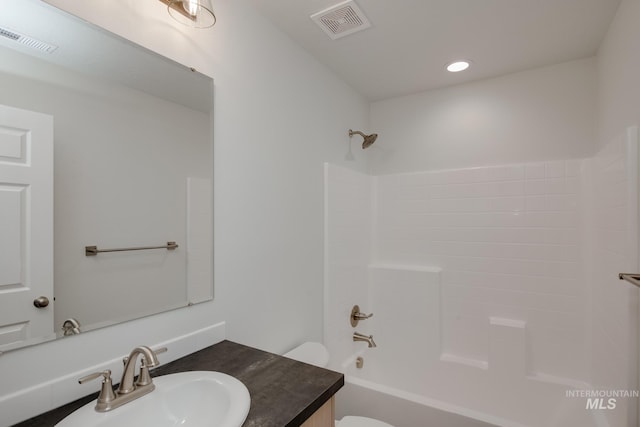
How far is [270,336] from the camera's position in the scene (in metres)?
1.67

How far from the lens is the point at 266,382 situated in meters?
1.04

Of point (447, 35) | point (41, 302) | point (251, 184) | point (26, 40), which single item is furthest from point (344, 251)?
point (26, 40)

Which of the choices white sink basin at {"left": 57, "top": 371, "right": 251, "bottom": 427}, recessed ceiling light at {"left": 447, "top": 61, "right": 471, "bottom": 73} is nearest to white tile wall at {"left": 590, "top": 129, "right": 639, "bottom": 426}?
recessed ceiling light at {"left": 447, "top": 61, "right": 471, "bottom": 73}

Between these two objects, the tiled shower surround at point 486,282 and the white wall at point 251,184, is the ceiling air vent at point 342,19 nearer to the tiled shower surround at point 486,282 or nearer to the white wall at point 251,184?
the white wall at point 251,184

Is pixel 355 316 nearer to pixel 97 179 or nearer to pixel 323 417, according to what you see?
pixel 323 417

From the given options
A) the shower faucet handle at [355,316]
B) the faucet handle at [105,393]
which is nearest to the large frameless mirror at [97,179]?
the faucet handle at [105,393]

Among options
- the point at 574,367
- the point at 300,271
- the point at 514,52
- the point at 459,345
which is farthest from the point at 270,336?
the point at 514,52

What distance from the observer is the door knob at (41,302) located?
2.88ft

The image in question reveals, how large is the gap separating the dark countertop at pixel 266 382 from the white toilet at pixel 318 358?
0.52 metres

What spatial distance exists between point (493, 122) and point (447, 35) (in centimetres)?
87

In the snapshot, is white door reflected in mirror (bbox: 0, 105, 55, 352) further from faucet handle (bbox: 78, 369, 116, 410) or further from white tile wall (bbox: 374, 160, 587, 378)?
white tile wall (bbox: 374, 160, 587, 378)

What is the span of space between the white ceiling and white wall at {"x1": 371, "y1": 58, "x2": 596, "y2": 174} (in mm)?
122

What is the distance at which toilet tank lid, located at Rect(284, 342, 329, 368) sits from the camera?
5.72 ft

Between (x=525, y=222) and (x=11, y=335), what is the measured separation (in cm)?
271
